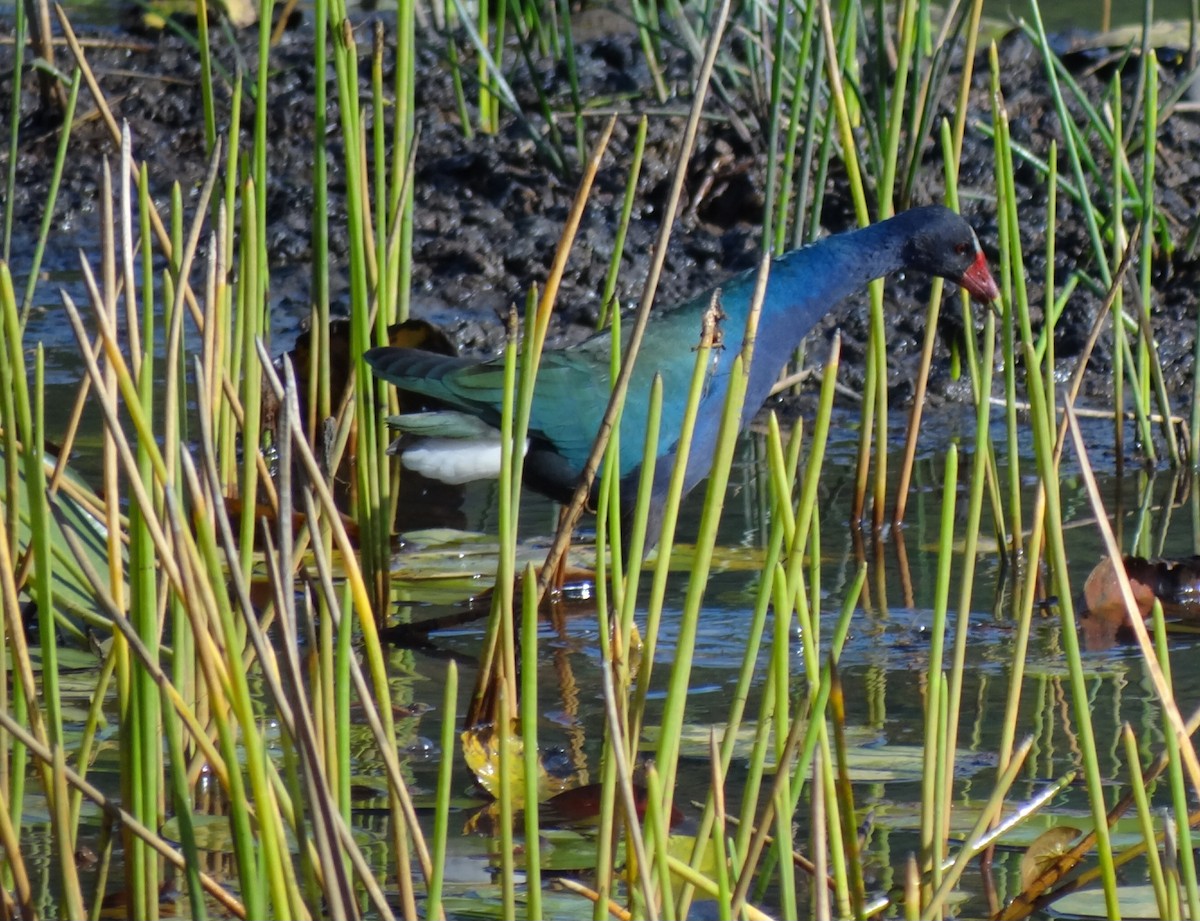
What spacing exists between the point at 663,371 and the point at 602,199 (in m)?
1.67

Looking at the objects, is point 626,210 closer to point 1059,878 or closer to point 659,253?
point 659,253

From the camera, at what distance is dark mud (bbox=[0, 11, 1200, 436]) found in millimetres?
3748

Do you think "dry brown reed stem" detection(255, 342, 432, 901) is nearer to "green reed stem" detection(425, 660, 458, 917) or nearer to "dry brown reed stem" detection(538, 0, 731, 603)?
"green reed stem" detection(425, 660, 458, 917)

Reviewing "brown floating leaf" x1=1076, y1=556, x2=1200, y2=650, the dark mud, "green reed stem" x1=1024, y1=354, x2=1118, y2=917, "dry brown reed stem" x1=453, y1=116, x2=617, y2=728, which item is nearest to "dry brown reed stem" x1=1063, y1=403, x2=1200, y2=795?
"green reed stem" x1=1024, y1=354, x2=1118, y2=917

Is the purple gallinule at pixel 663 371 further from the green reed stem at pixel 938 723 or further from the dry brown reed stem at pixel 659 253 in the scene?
the green reed stem at pixel 938 723

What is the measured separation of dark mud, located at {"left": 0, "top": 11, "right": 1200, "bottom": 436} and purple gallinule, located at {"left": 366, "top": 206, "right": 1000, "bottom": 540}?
0.80m

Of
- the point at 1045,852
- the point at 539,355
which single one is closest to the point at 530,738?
the point at 539,355

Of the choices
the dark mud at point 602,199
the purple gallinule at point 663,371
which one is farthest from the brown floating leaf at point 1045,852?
the dark mud at point 602,199

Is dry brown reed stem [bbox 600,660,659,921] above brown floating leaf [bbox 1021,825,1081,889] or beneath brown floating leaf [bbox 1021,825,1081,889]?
above

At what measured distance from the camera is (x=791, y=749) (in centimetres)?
125

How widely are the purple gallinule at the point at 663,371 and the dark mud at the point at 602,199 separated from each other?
31.5 inches

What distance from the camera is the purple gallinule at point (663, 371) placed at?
2602 millimetres

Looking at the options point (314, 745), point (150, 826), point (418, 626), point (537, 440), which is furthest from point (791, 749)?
point (537, 440)

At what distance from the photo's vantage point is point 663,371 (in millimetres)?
2646
